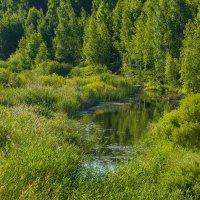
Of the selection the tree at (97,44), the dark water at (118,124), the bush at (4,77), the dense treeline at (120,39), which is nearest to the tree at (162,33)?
the dense treeline at (120,39)

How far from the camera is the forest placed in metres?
15.0

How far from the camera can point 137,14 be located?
335ft

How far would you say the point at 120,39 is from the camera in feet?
343

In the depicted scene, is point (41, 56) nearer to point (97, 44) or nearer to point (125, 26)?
point (97, 44)

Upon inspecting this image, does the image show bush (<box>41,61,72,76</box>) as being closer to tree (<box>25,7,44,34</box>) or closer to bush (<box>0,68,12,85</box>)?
bush (<box>0,68,12,85</box>)

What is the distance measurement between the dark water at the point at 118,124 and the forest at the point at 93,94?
128 centimetres

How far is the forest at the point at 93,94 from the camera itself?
1503cm

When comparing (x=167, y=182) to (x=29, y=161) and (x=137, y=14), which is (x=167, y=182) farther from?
(x=137, y=14)

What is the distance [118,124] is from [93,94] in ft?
51.5

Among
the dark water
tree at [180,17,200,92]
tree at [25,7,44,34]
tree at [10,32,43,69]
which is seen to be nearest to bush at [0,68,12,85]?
the dark water

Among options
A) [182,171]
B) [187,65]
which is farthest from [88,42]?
[182,171]

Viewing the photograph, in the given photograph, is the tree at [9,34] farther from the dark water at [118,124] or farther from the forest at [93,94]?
the dark water at [118,124]

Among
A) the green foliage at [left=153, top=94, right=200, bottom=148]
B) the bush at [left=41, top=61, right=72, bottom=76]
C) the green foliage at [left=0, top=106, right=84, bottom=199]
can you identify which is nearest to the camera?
the green foliage at [left=0, top=106, right=84, bottom=199]

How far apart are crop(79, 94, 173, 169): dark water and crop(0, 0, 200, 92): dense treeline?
32.9 ft
